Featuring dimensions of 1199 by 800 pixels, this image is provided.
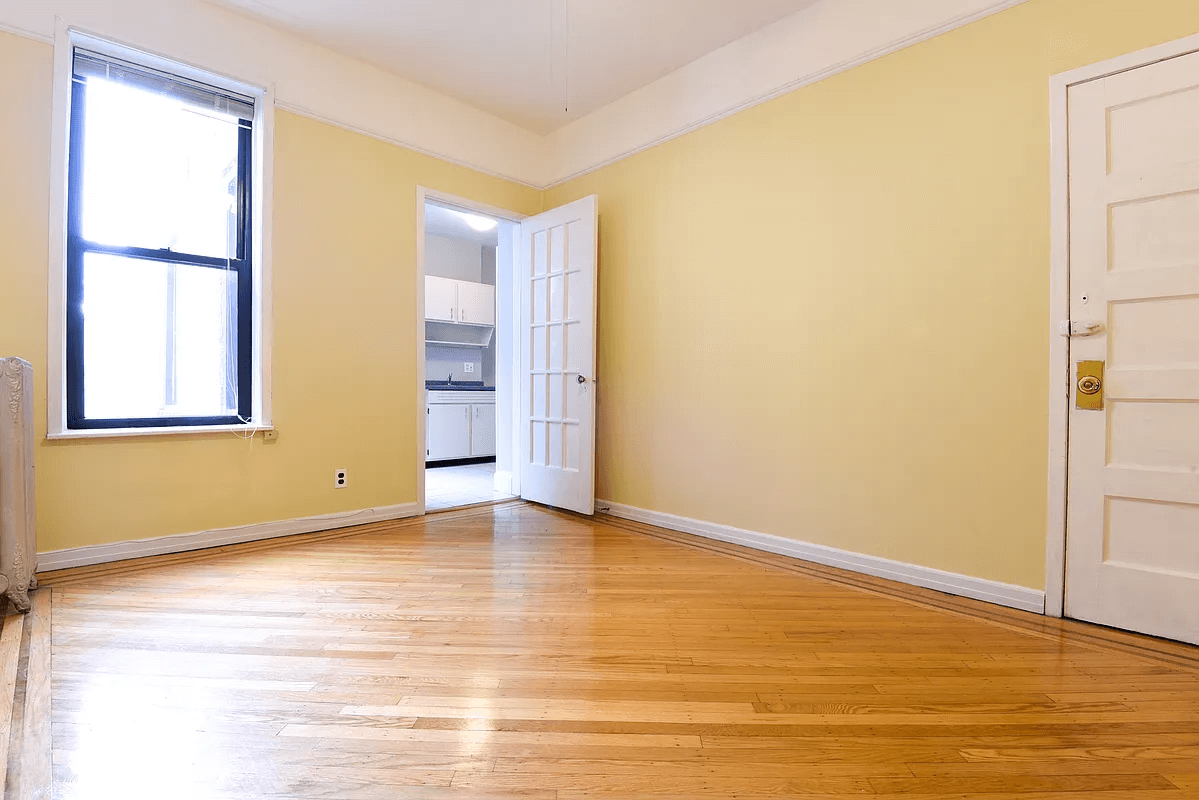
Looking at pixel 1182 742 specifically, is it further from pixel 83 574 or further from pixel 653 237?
pixel 83 574

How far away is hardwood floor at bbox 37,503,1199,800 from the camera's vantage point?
52.6 inches

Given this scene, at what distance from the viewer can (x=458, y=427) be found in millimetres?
7277

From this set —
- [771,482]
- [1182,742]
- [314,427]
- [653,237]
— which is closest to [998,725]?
[1182,742]

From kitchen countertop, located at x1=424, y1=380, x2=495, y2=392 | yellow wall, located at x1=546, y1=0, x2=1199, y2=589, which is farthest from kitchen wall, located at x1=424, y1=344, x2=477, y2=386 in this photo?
yellow wall, located at x1=546, y1=0, x2=1199, y2=589

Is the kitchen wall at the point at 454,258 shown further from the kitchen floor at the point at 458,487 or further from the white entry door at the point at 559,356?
the white entry door at the point at 559,356

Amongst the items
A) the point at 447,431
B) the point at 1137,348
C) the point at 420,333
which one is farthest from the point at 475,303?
the point at 1137,348

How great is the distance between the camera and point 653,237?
13.1ft

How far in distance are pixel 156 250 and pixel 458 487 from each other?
296 centimetres

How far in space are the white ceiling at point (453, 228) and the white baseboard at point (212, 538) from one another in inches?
146

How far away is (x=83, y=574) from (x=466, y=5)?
11.1ft

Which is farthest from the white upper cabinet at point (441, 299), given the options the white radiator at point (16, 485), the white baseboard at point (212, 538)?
the white radiator at point (16, 485)

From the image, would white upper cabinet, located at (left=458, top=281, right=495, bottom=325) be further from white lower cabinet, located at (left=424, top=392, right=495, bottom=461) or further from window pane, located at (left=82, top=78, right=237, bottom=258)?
window pane, located at (left=82, top=78, right=237, bottom=258)

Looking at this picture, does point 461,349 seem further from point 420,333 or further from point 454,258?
point 420,333

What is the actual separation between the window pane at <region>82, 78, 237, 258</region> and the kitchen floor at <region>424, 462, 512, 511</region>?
2.18 meters
